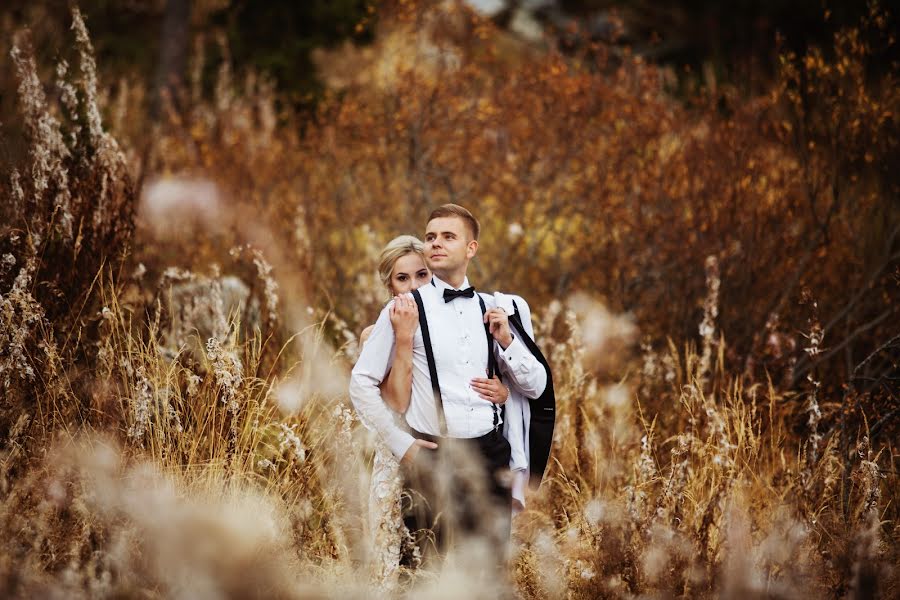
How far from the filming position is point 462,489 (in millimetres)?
2918

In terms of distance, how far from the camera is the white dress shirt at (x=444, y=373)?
2.95 meters

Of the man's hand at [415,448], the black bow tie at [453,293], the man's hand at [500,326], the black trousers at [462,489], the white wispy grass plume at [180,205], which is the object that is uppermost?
the white wispy grass plume at [180,205]

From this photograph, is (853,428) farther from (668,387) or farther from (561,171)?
(561,171)

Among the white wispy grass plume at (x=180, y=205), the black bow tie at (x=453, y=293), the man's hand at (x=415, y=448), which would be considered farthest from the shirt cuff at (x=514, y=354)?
the white wispy grass plume at (x=180, y=205)

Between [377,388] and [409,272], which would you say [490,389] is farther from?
[409,272]

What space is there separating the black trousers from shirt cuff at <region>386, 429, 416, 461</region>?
6 cm

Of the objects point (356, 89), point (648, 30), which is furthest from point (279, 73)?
point (648, 30)

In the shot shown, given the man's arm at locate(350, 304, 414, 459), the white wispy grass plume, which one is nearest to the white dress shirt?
the man's arm at locate(350, 304, 414, 459)

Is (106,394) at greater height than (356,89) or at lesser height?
lesser

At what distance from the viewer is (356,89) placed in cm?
923

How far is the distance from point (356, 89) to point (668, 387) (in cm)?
544

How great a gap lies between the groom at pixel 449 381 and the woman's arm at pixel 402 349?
4 cm

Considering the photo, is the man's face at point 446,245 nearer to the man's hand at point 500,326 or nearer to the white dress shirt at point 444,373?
the white dress shirt at point 444,373

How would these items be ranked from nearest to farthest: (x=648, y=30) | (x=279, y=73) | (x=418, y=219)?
(x=418, y=219) → (x=279, y=73) → (x=648, y=30)
